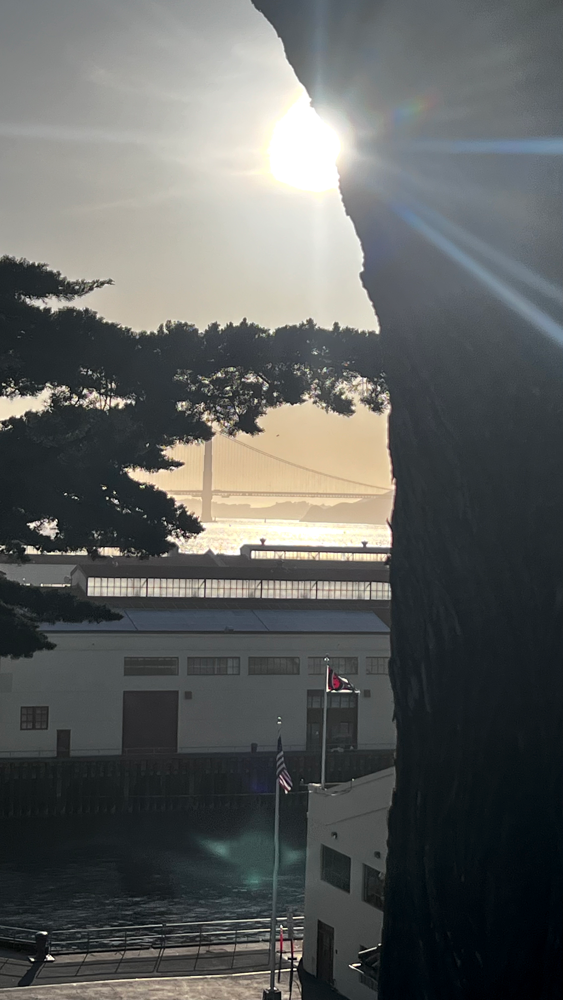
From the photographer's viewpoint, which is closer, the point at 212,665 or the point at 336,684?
the point at 336,684

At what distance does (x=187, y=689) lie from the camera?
155ft

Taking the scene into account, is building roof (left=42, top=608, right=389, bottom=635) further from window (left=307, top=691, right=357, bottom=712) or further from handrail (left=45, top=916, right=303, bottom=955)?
handrail (left=45, top=916, right=303, bottom=955)

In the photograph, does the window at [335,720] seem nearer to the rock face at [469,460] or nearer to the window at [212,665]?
the window at [212,665]

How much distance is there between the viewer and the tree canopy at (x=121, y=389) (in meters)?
17.8

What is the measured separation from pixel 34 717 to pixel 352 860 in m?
26.5

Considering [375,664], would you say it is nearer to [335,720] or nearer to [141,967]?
[335,720]

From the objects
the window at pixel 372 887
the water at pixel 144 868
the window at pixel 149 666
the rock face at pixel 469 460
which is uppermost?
the rock face at pixel 469 460

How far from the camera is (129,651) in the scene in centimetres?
4662

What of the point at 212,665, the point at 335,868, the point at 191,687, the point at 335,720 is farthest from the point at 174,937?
the point at 335,720

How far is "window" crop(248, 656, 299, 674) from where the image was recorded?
159ft

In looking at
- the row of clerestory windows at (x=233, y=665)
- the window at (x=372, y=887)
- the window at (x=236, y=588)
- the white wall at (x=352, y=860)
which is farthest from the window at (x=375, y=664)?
the window at (x=372, y=887)

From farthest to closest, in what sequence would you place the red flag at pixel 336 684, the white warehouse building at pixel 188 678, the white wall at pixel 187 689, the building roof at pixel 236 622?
the building roof at pixel 236 622
the white warehouse building at pixel 188 678
the white wall at pixel 187 689
the red flag at pixel 336 684

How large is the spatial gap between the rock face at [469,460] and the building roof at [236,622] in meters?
43.4

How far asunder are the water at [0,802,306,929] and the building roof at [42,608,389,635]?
827 centimetres
